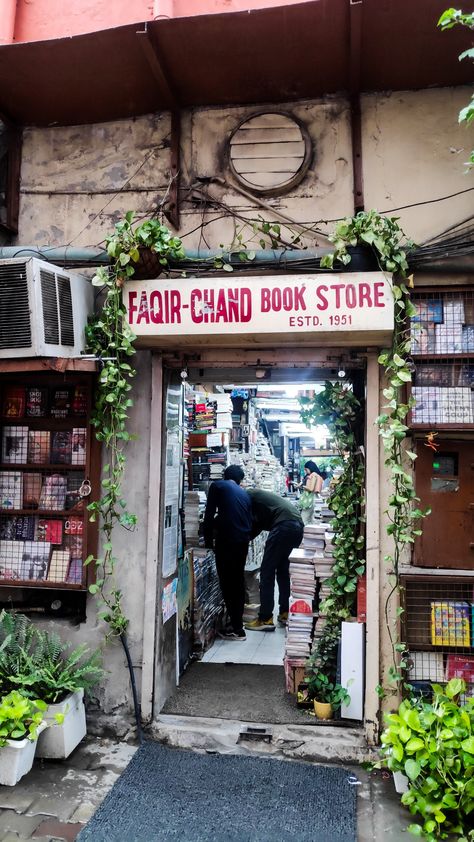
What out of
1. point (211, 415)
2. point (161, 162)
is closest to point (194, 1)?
point (161, 162)

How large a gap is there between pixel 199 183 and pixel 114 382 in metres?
1.84

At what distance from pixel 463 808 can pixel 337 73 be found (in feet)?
16.4

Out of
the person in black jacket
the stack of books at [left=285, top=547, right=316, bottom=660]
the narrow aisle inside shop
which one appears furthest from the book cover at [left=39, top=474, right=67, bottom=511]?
the person in black jacket

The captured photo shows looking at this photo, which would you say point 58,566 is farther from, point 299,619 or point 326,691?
point 326,691

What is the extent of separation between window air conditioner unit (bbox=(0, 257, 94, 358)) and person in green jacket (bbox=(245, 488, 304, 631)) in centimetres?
380

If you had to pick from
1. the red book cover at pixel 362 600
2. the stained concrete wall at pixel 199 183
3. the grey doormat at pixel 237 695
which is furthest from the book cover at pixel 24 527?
the red book cover at pixel 362 600

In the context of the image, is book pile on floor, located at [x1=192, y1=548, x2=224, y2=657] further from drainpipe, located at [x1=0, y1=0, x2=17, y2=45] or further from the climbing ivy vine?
drainpipe, located at [x1=0, y1=0, x2=17, y2=45]

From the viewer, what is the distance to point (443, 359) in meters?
4.15

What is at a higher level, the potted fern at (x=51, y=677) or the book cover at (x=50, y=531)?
the book cover at (x=50, y=531)

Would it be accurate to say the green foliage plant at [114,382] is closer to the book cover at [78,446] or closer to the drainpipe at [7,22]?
the book cover at [78,446]

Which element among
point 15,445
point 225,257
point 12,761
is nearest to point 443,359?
point 225,257

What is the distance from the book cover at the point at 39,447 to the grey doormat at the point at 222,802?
2.36 meters

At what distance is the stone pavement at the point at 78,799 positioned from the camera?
3.31 meters

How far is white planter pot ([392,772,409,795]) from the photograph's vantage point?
3.49 m
